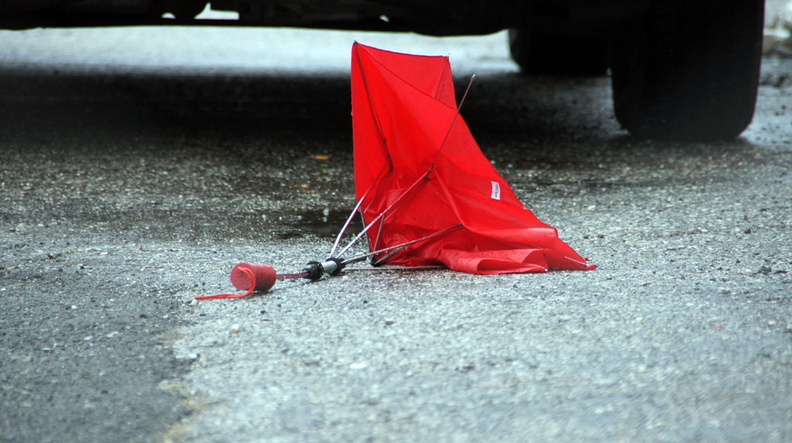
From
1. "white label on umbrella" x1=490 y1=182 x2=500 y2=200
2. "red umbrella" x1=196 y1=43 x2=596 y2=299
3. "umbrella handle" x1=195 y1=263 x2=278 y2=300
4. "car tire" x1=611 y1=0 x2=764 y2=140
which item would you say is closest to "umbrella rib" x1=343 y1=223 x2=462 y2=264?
"red umbrella" x1=196 y1=43 x2=596 y2=299

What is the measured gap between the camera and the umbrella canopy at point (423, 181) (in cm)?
284

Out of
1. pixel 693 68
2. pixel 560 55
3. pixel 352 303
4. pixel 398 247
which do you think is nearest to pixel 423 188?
pixel 398 247

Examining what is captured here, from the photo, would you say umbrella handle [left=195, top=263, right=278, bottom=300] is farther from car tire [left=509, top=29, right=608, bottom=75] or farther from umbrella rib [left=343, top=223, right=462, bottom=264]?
car tire [left=509, top=29, right=608, bottom=75]

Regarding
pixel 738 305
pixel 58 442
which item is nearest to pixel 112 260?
pixel 58 442

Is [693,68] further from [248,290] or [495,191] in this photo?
[248,290]

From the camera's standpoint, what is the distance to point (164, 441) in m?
1.72

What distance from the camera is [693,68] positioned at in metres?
4.79

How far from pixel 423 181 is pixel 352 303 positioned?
24.5 inches

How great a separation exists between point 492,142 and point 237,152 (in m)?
1.59

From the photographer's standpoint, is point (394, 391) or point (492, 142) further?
point (492, 142)

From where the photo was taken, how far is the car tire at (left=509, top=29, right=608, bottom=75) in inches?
333

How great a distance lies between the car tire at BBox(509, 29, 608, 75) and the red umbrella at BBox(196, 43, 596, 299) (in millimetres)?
5836

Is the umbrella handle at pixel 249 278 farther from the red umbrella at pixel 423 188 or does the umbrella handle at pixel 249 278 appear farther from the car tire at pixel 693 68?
the car tire at pixel 693 68

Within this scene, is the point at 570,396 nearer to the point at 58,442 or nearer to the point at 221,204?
the point at 58,442
